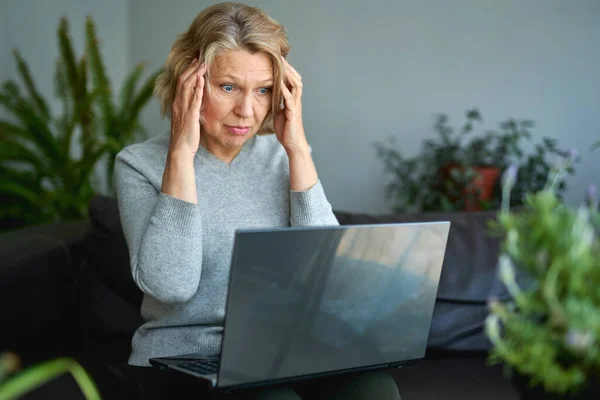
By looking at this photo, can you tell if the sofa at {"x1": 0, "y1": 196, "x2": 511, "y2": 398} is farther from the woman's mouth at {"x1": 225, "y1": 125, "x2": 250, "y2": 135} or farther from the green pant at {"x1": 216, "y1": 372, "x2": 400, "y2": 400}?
the woman's mouth at {"x1": 225, "y1": 125, "x2": 250, "y2": 135}

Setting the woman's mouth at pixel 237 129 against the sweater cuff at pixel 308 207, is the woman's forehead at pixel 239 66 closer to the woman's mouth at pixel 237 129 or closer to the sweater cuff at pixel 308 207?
the woman's mouth at pixel 237 129

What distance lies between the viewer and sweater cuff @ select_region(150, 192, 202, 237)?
56.4 inches

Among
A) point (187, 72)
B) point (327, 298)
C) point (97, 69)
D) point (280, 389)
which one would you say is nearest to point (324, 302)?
point (327, 298)

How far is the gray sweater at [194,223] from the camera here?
4.68 feet

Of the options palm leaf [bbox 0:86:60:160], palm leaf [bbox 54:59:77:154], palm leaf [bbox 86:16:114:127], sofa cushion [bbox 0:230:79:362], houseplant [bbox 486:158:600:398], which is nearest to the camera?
houseplant [bbox 486:158:600:398]

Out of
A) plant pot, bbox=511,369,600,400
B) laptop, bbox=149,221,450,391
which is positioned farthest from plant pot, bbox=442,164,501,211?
plant pot, bbox=511,369,600,400

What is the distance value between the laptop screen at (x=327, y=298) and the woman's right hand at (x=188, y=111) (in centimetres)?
49

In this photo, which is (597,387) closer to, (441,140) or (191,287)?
(191,287)

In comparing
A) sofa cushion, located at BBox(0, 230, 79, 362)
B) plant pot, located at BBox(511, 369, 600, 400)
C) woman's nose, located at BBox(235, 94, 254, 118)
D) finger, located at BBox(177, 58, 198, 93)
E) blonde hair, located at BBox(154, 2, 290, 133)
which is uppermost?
blonde hair, located at BBox(154, 2, 290, 133)

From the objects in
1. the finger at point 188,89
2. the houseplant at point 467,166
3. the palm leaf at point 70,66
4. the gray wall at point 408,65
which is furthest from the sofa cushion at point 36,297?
the gray wall at point 408,65

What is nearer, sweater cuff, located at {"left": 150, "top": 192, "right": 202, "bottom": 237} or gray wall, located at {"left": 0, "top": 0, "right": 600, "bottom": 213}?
sweater cuff, located at {"left": 150, "top": 192, "right": 202, "bottom": 237}

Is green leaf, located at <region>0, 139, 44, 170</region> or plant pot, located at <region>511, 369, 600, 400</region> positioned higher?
plant pot, located at <region>511, 369, 600, 400</region>

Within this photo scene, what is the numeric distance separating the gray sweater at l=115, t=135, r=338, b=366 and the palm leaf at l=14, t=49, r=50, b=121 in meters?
2.11

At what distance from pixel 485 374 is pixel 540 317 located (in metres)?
0.98
